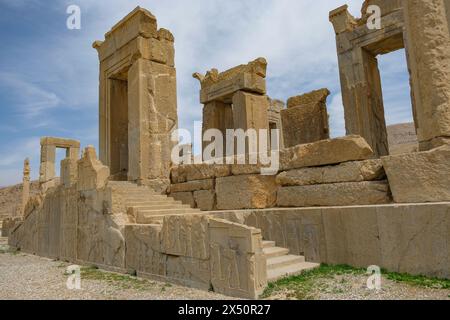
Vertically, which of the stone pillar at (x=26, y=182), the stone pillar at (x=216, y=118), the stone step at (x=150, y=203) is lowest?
the stone step at (x=150, y=203)

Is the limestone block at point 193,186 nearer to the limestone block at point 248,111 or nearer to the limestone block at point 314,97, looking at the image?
the limestone block at point 248,111

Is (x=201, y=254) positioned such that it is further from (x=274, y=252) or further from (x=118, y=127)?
(x=118, y=127)

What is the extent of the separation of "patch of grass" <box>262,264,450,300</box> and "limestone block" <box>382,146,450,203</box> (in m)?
0.93

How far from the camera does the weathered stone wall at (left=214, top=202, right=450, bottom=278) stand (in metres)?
3.72

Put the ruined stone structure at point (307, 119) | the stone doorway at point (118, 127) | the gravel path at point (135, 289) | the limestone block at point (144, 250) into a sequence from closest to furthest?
1. the gravel path at point (135, 289)
2. the limestone block at point (144, 250)
3. the ruined stone structure at point (307, 119)
4. the stone doorway at point (118, 127)

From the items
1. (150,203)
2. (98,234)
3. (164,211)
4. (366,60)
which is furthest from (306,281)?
(366,60)

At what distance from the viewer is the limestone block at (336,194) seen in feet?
15.2

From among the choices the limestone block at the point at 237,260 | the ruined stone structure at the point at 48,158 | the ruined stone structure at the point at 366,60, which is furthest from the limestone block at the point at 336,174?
the ruined stone structure at the point at 48,158

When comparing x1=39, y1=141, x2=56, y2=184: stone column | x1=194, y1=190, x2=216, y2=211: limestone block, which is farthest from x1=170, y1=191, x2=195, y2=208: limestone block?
x1=39, y1=141, x2=56, y2=184: stone column

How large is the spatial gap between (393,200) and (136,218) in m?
4.11

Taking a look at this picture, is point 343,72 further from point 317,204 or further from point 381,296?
point 381,296

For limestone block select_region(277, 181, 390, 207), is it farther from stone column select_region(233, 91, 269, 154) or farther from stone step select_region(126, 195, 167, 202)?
stone column select_region(233, 91, 269, 154)

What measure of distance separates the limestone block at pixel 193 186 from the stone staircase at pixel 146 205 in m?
0.31

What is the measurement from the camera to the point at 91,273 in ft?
18.9
